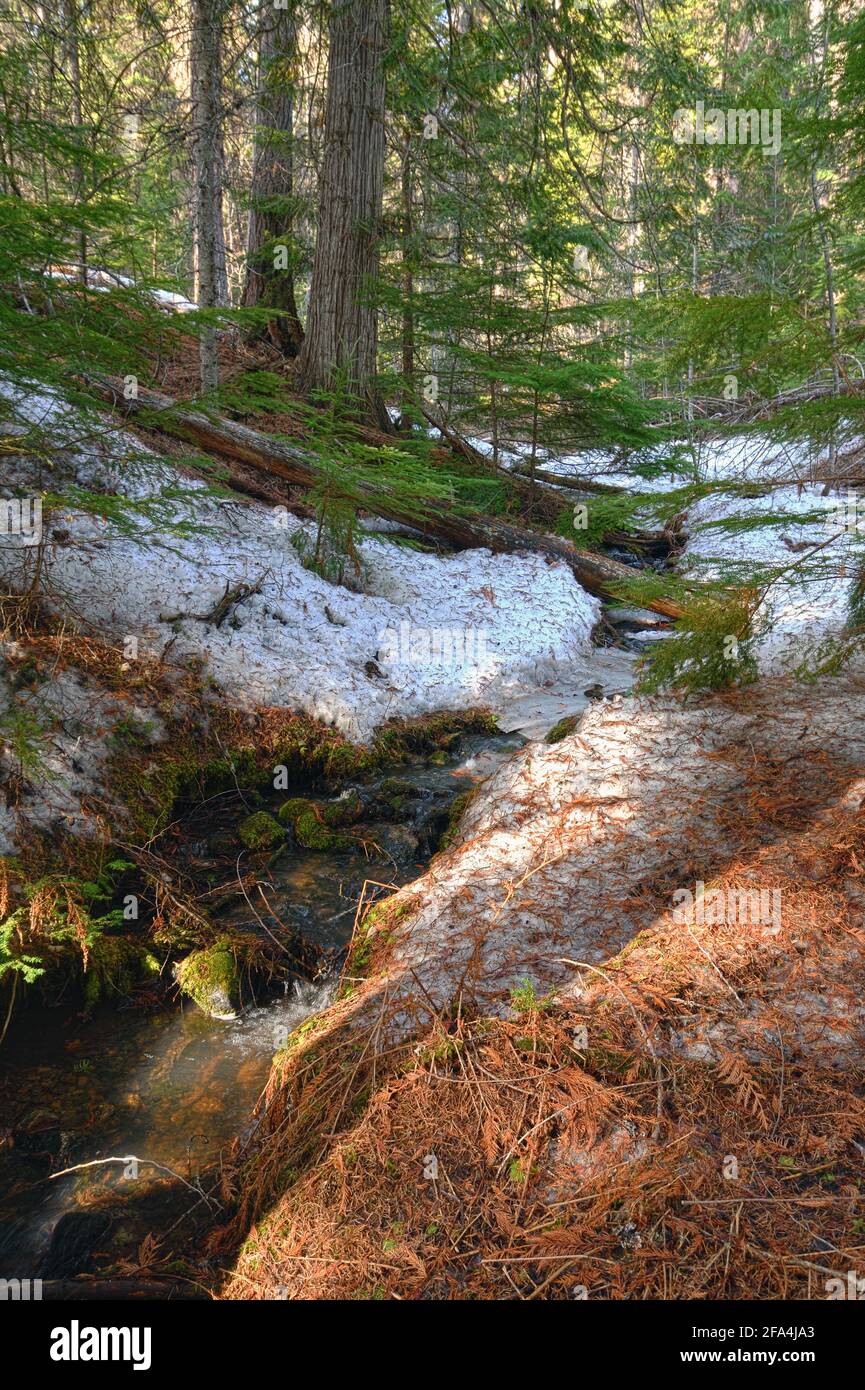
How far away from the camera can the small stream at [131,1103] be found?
278cm

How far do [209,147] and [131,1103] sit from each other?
8243 millimetres

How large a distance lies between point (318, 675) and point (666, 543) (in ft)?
25.2

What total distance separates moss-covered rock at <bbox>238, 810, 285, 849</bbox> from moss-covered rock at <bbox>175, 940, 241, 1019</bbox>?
1128 mm

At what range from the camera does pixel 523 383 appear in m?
8.38

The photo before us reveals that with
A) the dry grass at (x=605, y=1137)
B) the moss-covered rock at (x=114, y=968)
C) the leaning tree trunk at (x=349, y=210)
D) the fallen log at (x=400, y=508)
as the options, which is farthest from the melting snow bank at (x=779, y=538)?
the leaning tree trunk at (x=349, y=210)

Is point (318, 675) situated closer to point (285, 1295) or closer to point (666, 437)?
point (285, 1295)

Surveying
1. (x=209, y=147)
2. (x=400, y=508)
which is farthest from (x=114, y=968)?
(x=209, y=147)

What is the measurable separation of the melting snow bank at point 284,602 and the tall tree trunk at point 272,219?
11.2 ft

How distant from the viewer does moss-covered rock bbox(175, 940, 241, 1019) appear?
392cm

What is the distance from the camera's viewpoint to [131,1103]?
11.1ft

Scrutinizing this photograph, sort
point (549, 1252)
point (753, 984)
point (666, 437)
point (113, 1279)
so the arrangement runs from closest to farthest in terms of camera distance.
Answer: point (549, 1252) < point (113, 1279) < point (753, 984) < point (666, 437)

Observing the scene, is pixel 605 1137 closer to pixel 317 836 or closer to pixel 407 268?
pixel 317 836

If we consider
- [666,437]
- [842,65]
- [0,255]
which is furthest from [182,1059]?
[666,437]

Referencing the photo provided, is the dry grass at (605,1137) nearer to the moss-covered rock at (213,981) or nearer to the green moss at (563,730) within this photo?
the moss-covered rock at (213,981)
